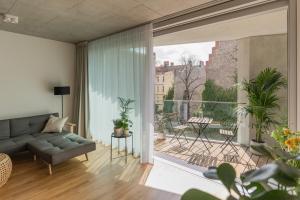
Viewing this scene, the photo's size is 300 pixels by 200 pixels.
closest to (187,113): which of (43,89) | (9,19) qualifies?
(43,89)

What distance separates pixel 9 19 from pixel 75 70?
2124 millimetres

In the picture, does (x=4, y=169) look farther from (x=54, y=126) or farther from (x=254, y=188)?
(x=254, y=188)

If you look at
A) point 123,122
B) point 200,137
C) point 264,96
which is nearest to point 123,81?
point 123,122

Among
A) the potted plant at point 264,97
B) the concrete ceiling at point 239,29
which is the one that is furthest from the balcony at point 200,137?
the concrete ceiling at point 239,29

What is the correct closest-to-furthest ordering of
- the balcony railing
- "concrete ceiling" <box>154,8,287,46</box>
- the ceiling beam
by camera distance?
1. the ceiling beam
2. "concrete ceiling" <box>154,8,287,46</box>
3. the balcony railing

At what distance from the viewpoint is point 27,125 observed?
12.6 ft

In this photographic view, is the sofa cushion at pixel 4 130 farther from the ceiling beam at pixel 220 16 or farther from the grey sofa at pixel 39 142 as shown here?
the ceiling beam at pixel 220 16

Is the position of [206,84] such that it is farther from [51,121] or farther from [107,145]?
[51,121]

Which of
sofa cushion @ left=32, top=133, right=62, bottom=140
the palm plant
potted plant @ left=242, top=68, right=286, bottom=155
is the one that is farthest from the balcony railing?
sofa cushion @ left=32, top=133, right=62, bottom=140

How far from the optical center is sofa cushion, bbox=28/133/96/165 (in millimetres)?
2852

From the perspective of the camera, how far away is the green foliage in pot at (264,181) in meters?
0.53

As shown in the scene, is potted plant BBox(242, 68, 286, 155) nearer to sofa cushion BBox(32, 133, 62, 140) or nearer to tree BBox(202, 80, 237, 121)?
tree BBox(202, 80, 237, 121)

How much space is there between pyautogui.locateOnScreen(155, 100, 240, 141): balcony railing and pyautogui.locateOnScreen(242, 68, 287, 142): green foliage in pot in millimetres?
488

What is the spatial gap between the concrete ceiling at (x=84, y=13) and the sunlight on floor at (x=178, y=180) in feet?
8.04
